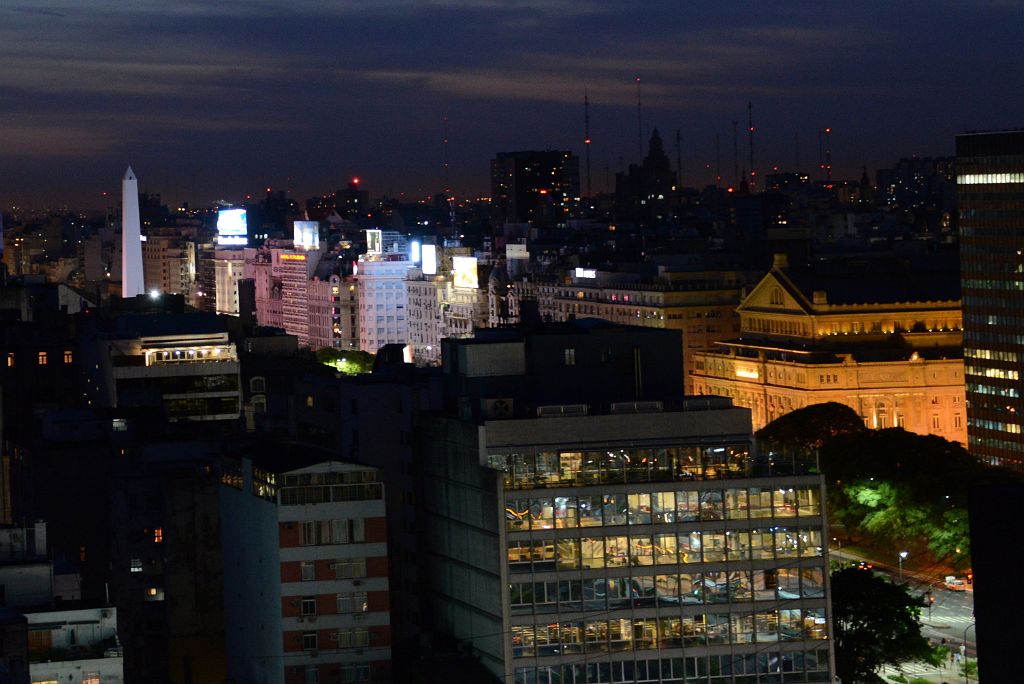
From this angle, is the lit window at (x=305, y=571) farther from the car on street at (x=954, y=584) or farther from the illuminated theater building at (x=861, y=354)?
the illuminated theater building at (x=861, y=354)

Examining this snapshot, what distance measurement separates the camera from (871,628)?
92188mm

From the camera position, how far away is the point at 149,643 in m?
95.8

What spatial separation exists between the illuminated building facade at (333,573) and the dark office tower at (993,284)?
7862cm

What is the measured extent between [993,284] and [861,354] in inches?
980

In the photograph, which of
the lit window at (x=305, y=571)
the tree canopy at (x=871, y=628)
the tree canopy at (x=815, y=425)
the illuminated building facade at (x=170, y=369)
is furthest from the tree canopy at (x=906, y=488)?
the lit window at (x=305, y=571)

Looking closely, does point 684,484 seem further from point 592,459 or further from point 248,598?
point 248,598

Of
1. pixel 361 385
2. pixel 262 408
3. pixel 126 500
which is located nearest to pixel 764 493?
pixel 361 385

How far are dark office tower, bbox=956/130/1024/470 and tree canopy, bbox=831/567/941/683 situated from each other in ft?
A: 201

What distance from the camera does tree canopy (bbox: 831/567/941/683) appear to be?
298ft

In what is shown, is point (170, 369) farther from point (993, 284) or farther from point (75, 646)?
point (75, 646)

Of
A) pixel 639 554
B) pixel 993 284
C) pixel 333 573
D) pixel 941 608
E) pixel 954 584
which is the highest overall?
pixel 993 284

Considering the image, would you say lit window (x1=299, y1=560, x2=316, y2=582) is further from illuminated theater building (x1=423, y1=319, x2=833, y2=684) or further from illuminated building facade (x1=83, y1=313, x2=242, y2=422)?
illuminated building facade (x1=83, y1=313, x2=242, y2=422)

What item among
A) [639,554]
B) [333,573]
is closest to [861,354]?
[333,573]

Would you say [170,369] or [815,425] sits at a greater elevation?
[170,369]
